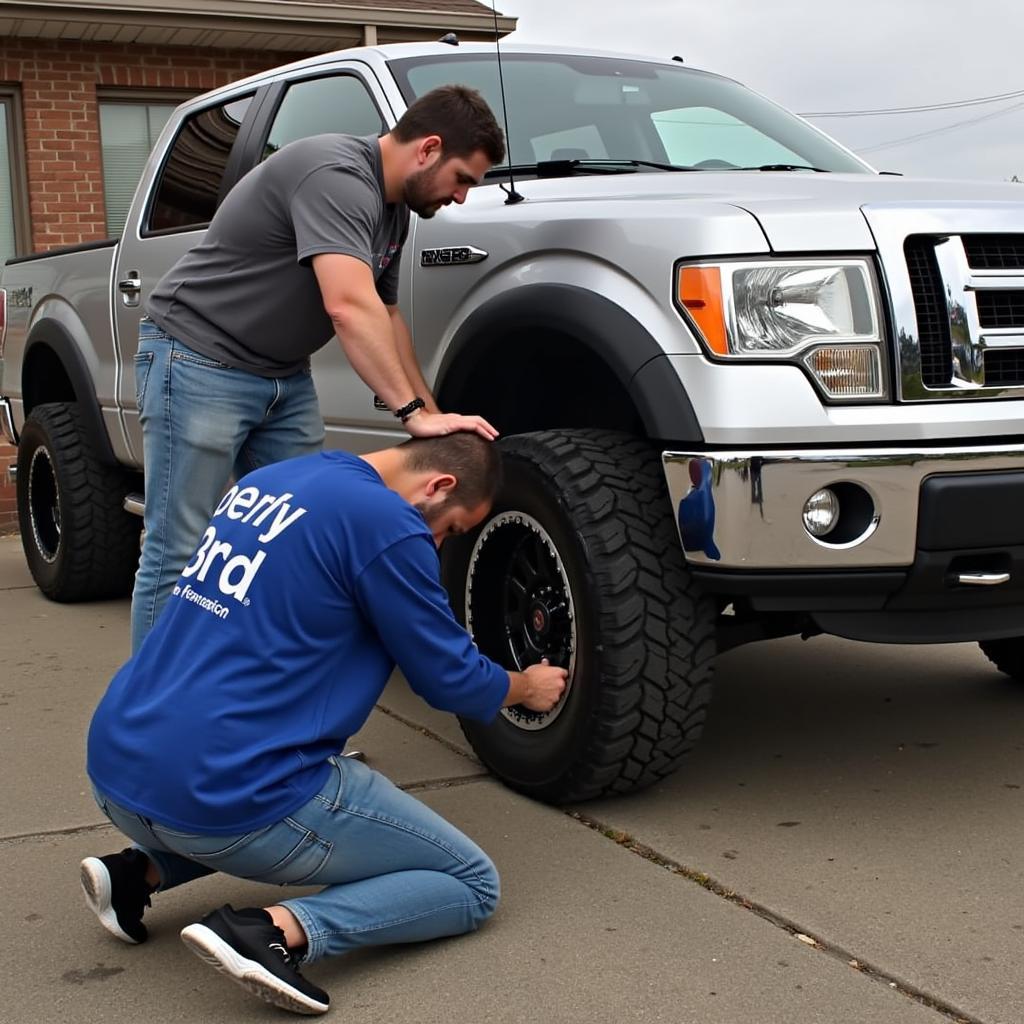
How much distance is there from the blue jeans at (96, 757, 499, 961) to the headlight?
1225 millimetres

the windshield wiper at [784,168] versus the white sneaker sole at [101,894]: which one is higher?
the windshield wiper at [784,168]

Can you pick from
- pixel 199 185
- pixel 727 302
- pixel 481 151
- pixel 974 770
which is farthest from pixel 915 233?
pixel 199 185

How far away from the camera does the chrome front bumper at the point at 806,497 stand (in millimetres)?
3232

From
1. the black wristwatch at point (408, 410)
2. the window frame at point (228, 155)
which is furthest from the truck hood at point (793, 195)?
the window frame at point (228, 155)

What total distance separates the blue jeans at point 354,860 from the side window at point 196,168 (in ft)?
9.74

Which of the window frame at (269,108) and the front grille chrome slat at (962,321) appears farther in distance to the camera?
the window frame at (269,108)

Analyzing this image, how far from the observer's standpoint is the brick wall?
1033cm

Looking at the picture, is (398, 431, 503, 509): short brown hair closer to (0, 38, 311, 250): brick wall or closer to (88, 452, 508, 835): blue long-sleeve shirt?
(88, 452, 508, 835): blue long-sleeve shirt

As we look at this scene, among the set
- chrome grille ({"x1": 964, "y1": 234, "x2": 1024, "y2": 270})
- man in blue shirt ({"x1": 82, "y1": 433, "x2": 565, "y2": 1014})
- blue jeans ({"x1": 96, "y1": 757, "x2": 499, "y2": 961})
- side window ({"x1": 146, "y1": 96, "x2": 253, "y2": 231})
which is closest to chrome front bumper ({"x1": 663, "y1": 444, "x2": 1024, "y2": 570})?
chrome grille ({"x1": 964, "y1": 234, "x2": 1024, "y2": 270})

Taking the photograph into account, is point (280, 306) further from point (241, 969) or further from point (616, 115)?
point (241, 969)

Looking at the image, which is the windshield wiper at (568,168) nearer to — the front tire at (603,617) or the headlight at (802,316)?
the front tire at (603,617)

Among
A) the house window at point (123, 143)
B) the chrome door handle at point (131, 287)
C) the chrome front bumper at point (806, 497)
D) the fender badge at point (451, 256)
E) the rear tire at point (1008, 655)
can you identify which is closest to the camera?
the chrome front bumper at point (806, 497)

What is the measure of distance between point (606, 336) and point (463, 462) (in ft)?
2.24

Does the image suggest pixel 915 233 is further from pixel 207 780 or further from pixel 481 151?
pixel 207 780
